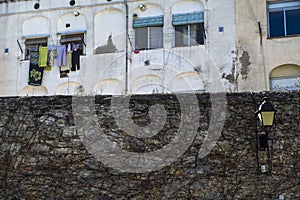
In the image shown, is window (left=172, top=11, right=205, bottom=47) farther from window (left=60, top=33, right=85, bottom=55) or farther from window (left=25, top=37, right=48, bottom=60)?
window (left=25, top=37, right=48, bottom=60)

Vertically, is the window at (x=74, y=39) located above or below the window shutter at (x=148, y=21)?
below

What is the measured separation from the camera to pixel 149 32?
25859mm

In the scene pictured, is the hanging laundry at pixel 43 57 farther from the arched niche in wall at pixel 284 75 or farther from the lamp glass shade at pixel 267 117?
the lamp glass shade at pixel 267 117

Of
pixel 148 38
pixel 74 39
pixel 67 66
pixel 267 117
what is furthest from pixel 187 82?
pixel 267 117

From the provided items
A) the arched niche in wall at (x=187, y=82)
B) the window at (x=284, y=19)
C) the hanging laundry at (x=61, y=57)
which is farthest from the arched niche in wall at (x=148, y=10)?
the window at (x=284, y=19)

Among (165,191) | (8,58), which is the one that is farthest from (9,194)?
(8,58)

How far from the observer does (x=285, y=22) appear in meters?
24.5

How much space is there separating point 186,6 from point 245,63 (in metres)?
3.40

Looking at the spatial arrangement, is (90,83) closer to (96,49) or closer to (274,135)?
(96,49)

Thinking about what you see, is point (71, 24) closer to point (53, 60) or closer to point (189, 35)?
point (53, 60)

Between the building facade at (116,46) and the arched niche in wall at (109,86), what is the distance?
4 cm

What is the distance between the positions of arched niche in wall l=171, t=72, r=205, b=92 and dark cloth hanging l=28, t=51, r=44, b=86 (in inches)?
223

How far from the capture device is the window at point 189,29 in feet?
83.2

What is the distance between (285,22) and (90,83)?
26.0 ft
